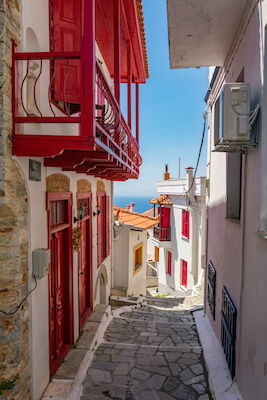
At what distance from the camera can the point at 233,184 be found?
205 inches

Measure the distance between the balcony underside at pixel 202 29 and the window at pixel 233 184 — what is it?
1969 mm

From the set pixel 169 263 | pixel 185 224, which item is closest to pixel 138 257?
pixel 185 224

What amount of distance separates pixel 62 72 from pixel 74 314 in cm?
463

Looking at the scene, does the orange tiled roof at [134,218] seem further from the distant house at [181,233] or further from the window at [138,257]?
the distant house at [181,233]

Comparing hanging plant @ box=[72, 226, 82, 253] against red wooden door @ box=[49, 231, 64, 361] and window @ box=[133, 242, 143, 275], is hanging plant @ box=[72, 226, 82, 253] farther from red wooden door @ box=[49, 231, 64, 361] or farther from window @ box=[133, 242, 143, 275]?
window @ box=[133, 242, 143, 275]

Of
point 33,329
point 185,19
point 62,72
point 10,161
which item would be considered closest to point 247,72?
point 185,19

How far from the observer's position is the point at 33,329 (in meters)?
3.71

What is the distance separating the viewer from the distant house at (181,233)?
15336mm

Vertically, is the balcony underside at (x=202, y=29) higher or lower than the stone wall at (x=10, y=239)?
higher

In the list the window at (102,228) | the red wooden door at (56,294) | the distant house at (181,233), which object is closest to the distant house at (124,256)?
the window at (102,228)

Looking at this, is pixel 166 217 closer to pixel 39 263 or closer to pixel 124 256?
pixel 124 256

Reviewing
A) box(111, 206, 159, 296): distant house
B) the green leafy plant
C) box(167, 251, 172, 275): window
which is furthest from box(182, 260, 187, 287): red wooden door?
the green leafy plant

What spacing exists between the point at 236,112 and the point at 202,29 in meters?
1.97

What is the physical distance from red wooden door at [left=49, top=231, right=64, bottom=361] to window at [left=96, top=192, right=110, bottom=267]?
3.26m
